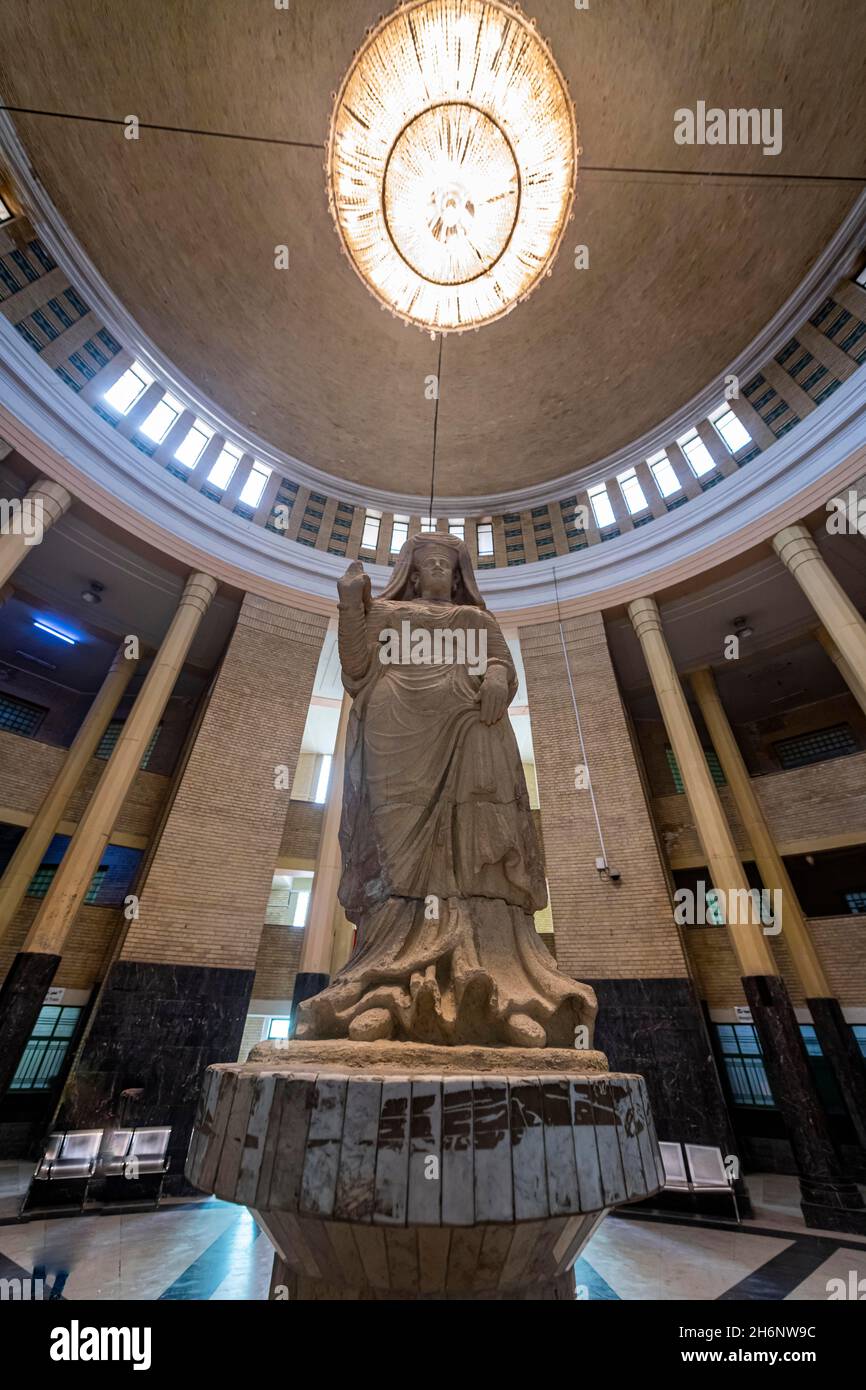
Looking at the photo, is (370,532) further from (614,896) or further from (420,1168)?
(420,1168)

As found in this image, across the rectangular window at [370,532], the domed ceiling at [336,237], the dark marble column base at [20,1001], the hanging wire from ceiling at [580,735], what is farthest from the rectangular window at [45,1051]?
the domed ceiling at [336,237]

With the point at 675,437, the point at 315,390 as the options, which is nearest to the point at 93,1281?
the point at 315,390

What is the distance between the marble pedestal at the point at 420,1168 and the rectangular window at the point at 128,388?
12.8m

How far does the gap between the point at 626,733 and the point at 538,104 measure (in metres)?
8.55

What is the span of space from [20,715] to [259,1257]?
12736 mm

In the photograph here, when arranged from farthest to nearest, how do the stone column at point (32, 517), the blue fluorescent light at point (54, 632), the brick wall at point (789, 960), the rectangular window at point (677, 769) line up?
the rectangular window at point (677, 769), the blue fluorescent light at point (54, 632), the brick wall at point (789, 960), the stone column at point (32, 517)

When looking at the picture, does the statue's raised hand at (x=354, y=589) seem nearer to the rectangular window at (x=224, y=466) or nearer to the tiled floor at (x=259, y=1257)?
the tiled floor at (x=259, y=1257)

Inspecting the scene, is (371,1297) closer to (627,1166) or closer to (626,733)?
(627,1166)

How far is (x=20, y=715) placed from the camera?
13578mm

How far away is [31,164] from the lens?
31.8 feet

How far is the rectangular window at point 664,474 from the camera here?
12750 millimetres

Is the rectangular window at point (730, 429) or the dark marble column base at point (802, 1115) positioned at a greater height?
the rectangular window at point (730, 429)

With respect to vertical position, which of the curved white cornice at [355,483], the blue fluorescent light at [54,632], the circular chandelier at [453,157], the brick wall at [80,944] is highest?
the curved white cornice at [355,483]

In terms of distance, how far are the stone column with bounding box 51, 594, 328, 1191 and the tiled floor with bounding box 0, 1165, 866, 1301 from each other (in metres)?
1.39
